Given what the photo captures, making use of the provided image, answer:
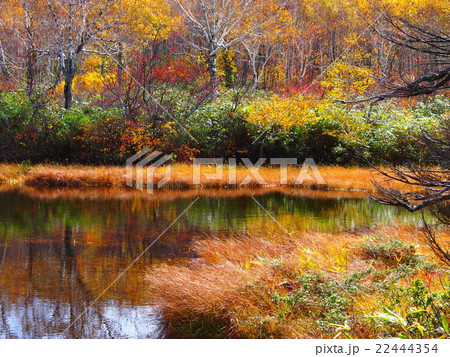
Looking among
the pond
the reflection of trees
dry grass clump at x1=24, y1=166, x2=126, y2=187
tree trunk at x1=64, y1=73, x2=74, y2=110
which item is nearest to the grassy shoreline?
dry grass clump at x1=24, y1=166, x2=126, y2=187

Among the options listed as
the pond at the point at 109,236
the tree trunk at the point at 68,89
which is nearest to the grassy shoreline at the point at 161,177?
the pond at the point at 109,236

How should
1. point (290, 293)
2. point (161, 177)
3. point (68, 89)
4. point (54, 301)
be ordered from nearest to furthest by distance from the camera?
1. point (290, 293)
2. point (54, 301)
3. point (161, 177)
4. point (68, 89)

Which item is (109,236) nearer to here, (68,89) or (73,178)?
(73,178)

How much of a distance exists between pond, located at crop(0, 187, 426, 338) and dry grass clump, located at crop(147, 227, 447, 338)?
0.39 metres

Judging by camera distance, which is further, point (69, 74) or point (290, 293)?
point (69, 74)

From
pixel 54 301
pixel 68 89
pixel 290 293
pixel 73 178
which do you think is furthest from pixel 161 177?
pixel 290 293

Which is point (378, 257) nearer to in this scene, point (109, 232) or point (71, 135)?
point (109, 232)

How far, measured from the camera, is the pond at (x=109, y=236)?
637 centimetres

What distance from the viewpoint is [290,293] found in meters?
6.07

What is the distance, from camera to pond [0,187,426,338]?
251 inches

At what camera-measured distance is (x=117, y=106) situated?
72.2 feet

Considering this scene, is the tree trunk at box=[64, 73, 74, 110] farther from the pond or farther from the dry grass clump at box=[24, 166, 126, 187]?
the pond

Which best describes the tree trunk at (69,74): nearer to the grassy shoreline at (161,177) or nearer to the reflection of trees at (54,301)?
the grassy shoreline at (161,177)

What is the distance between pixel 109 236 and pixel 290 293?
571 centimetres
